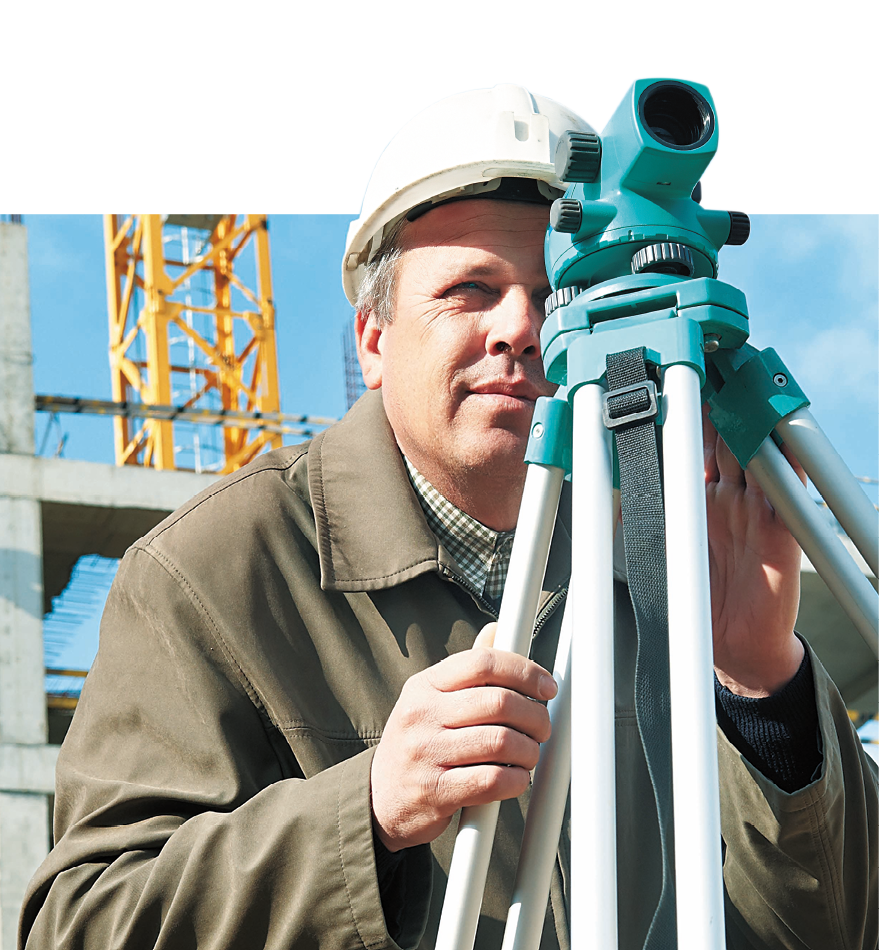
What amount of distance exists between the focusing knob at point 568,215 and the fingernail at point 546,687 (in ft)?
1.91

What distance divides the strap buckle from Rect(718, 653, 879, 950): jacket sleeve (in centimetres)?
73

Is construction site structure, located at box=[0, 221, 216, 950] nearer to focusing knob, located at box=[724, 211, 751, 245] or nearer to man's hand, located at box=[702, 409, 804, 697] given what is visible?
man's hand, located at box=[702, 409, 804, 697]

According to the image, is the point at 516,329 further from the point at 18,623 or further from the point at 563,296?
the point at 18,623

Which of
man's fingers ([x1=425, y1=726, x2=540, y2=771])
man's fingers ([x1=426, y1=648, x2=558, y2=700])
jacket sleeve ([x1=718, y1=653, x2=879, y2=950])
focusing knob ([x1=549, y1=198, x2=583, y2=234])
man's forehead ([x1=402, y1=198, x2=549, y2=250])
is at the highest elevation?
man's forehead ([x1=402, y1=198, x2=549, y2=250])

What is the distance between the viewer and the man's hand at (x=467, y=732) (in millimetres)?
1421

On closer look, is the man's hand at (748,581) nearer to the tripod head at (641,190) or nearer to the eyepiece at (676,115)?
the tripod head at (641,190)

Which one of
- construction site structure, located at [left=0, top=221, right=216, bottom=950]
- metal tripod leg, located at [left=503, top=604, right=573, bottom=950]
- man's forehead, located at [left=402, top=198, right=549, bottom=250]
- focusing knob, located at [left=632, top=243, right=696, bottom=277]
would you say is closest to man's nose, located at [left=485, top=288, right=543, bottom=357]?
man's forehead, located at [left=402, top=198, right=549, bottom=250]

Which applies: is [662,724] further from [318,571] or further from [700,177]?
A: [318,571]

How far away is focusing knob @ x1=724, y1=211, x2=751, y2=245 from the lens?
1.68 metres

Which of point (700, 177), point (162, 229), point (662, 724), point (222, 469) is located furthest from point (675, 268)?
point (162, 229)

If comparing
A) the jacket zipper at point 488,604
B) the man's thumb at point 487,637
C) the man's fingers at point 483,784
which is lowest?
the man's fingers at point 483,784

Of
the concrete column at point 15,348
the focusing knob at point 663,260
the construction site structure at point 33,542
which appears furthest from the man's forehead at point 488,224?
the concrete column at point 15,348

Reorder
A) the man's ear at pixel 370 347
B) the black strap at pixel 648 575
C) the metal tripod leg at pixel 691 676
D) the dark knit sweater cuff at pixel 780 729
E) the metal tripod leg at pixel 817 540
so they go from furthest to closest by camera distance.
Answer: the man's ear at pixel 370 347, the dark knit sweater cuff at pixel 780 729, the metal tripod leg at pixel 817 540, the black strap at pixel 648 575, the metal tripod leg at pixel 691 676

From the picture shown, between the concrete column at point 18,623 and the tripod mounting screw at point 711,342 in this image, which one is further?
the concrete column at point 18,623
